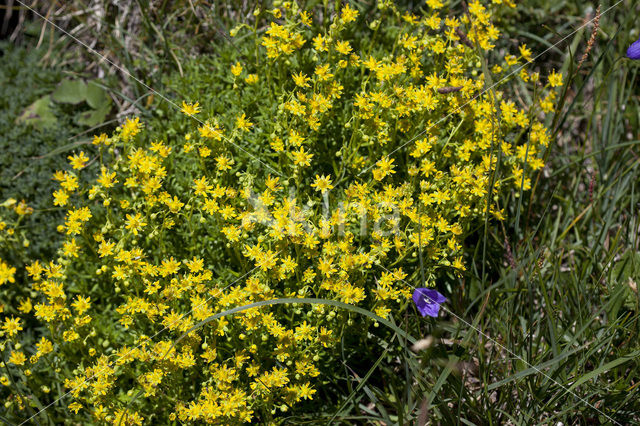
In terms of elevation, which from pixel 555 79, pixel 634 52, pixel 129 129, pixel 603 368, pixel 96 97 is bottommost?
pixel 603 368

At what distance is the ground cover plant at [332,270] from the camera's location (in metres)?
2.56

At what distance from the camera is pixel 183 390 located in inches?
112

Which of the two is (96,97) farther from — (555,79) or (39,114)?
(555,79)

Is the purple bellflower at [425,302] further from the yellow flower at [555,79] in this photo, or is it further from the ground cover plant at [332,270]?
the yellow flower at [555,79]

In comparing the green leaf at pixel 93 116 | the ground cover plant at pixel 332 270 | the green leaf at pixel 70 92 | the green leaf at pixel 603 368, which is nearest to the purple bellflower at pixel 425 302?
the ground cover plant at pixel 332 270

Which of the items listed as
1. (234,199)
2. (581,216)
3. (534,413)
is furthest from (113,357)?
(581,216)

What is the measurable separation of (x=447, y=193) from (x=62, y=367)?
2.27 meters

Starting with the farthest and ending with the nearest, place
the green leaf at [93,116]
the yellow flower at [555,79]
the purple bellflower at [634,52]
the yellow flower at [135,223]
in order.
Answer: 1. the green leaf at [93,116]
2. the yellow flower at [555,79]
3. the yellow flower at [135,223]
4. the purple bellflower at [634,52]

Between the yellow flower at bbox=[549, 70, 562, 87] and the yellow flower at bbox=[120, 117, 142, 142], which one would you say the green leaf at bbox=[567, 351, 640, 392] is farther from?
the yellow flower at bbox=[120, 117, 142, 142]

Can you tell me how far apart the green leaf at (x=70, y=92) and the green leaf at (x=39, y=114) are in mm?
131

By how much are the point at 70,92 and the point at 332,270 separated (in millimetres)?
2728

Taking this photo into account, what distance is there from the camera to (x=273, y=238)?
2695 mm

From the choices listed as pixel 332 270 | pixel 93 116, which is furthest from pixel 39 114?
pixel 332 270

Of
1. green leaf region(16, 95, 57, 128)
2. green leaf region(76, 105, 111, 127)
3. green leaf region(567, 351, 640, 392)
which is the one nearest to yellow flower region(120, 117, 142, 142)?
green leaf region(76, 105, 111, 127)
